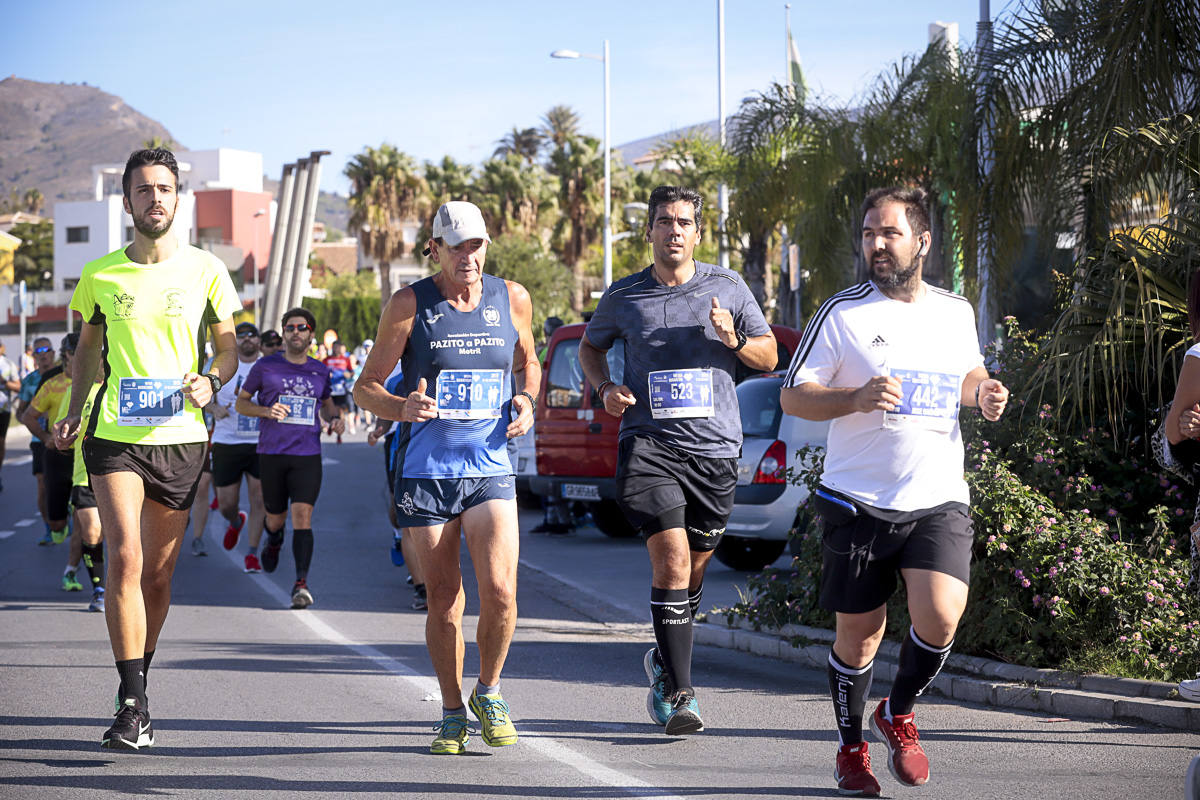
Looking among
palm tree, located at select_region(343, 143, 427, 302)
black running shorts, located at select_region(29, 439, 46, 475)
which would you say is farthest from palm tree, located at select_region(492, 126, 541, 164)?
black running shorts, located at select_region(29, 439, 46, 475)

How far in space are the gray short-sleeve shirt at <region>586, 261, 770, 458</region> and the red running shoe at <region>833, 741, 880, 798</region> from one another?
5.10 feet

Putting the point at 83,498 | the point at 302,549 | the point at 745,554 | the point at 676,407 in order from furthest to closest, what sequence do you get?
the point at 745,554
the point at 83,498
the point at 302,549
the point at 676,407

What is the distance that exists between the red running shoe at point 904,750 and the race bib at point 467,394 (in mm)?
1898

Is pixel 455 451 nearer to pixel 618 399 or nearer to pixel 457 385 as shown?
pixel 457 385

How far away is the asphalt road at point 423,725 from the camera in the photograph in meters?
5.31

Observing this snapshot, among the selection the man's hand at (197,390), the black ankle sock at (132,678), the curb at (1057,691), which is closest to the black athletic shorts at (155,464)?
the man's hand at (197,390)

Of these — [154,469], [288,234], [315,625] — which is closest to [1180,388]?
[154,469]

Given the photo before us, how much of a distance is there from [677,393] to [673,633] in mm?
990

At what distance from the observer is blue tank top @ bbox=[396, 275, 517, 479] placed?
575 centimetres

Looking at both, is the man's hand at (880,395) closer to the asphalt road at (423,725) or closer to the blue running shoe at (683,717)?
the asphalt road at (423,725)

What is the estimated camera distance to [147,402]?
590cm

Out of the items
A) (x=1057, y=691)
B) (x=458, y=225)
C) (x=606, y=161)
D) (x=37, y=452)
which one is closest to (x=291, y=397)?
(x=458, y=225)

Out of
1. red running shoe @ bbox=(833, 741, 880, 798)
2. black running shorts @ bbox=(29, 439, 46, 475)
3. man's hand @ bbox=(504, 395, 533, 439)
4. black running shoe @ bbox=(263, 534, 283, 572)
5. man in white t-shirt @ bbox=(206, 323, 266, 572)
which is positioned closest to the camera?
red running shoe @ bbox=(833, 741, 880, 798)

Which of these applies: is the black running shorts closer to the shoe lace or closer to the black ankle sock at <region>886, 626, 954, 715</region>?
the shoe lace
